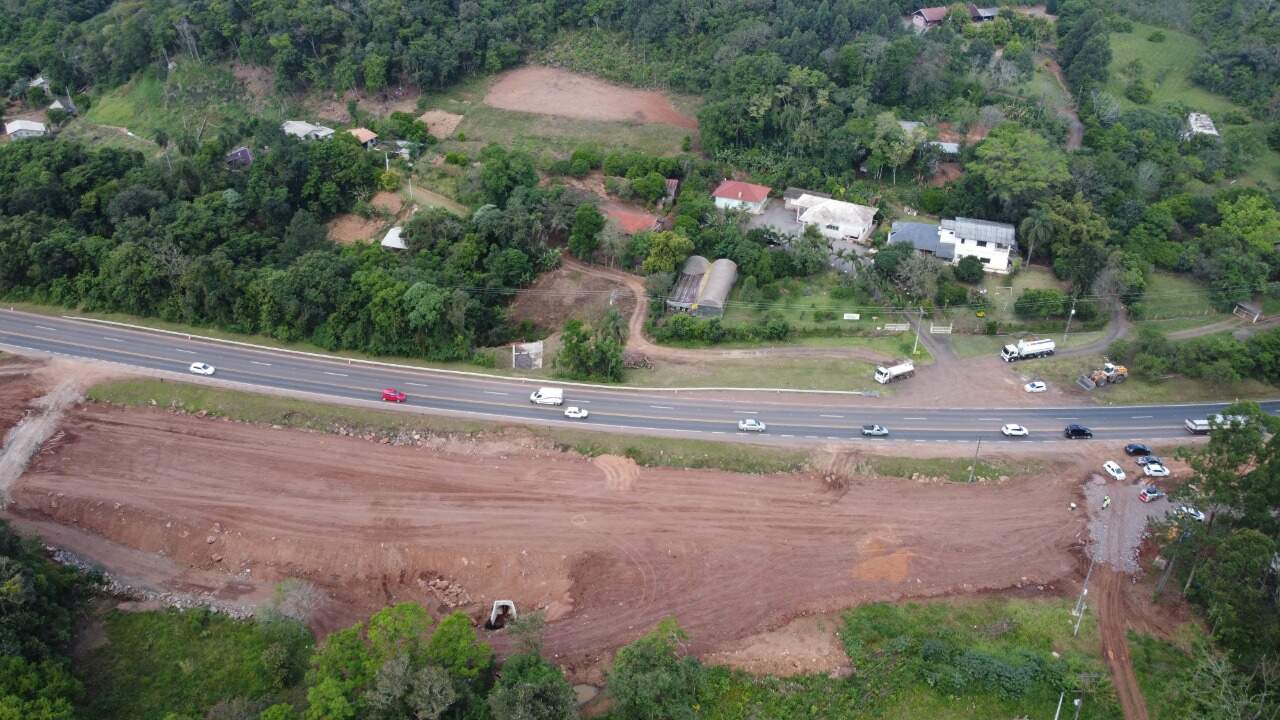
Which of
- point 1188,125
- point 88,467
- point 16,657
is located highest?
point 1188,125

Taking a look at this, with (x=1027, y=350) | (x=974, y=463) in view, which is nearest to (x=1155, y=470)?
(x=974, y=463)

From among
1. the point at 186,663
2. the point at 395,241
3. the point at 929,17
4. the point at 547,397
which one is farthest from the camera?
the point at 929,17

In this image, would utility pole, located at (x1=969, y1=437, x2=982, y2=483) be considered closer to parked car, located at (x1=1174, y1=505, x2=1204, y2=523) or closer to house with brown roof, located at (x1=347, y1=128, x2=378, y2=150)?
parked car, located at (x1=1174, y1=505, x2=1204, y2=523)

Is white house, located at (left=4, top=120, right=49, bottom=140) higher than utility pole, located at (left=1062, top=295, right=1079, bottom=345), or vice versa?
utility pole, located at (left=1062, top=295, right=1079, bottom=345)

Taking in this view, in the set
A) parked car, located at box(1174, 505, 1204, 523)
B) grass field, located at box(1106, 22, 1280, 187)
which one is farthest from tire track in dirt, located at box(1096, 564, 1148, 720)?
grass field, located at box(1106, 22, 1280, 187)

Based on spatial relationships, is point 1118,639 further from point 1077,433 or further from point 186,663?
point 186,663

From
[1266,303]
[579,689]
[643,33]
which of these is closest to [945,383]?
[1266,303]

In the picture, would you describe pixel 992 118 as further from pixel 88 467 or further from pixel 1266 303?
pixel 88 467
